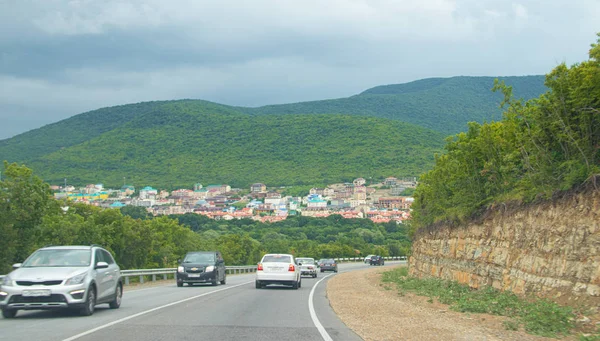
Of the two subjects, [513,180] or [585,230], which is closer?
[585,230]

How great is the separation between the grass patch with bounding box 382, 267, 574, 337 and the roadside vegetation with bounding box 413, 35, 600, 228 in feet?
10.1

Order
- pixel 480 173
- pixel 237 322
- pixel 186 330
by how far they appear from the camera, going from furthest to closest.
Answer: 1. pixel 480 173
2. pixel 237 322
3. pixel 186 330

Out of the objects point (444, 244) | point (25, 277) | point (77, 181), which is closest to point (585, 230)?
point (25, 277)

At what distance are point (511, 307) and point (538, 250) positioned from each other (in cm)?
226

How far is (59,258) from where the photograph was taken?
1669 cm

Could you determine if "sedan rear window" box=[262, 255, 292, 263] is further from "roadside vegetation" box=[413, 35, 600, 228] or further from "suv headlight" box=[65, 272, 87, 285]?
"suv headlight" box=[65, 272, 87, 285]

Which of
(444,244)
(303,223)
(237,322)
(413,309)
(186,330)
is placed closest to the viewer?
(186,330)

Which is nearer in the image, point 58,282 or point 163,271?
point 58,282

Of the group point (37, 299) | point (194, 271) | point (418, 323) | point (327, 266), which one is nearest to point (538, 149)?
point (418, 323)

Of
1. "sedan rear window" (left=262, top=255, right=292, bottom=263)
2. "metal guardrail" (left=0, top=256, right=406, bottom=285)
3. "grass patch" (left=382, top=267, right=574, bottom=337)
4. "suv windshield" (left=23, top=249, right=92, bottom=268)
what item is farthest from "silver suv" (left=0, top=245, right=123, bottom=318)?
"sedan rear window" (left=262, top=255, right=292, bottom=263)

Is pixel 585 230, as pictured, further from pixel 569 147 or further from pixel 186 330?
pixel 186 330

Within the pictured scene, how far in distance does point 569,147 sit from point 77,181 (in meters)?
195

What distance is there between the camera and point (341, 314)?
1781 centimetres

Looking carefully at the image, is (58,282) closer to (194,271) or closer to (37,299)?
(37,299)
